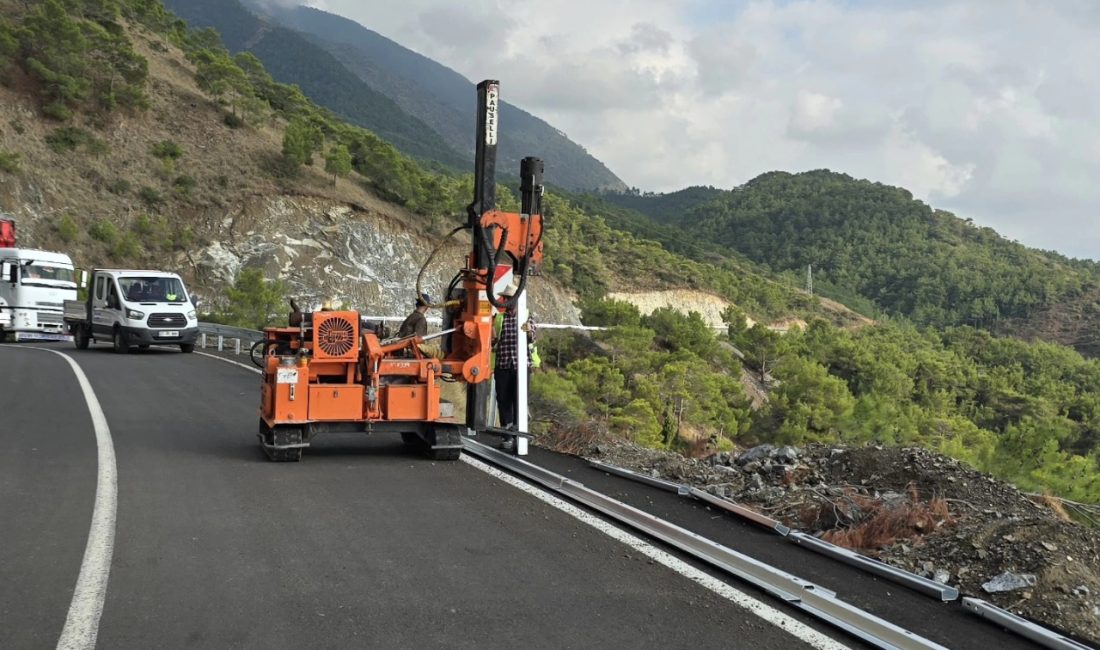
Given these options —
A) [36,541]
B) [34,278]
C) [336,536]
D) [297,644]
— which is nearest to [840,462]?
[336,536]

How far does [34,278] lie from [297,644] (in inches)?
1200

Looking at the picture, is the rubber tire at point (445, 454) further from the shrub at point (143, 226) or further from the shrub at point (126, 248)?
the shrub at point (143, 226)

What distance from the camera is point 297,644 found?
13.3ft

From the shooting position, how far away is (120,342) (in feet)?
80.5

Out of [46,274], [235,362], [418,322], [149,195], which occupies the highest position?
[149,195]

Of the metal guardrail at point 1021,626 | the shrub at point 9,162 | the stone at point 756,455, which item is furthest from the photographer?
the shrub at point 9,162

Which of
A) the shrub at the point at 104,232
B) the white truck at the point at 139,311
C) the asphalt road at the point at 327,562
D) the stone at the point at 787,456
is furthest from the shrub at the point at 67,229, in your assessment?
A: the stone at the point at 787,456

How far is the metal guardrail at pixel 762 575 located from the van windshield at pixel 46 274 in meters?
27.9

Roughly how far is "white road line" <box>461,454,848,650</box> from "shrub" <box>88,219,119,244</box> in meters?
46.6

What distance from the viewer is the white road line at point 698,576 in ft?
13.7

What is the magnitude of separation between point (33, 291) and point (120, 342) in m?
→ 7.82

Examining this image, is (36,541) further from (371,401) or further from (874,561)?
(874,561)

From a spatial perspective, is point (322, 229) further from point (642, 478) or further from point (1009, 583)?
point (1009, 583)

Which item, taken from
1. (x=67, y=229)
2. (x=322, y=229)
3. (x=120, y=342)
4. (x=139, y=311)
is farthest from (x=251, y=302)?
(x=322, y=229)
